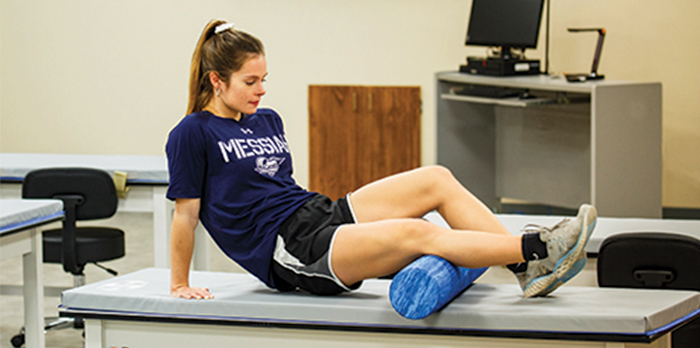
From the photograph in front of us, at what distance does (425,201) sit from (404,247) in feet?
0.74

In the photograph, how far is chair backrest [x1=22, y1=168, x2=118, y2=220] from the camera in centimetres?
339

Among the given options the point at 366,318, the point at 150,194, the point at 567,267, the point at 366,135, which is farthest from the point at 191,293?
the point at 366,135

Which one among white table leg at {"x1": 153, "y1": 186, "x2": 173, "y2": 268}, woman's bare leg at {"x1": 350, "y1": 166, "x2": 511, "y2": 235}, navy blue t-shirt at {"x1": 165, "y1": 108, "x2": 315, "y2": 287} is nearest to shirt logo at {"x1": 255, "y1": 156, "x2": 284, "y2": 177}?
navy blue t-shirt at {"x1": 165, "y1": 108, "x2": 315, "y2": 287}

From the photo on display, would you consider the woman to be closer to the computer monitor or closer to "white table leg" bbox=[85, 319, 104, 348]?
"white table leg" bbox=[85, 319, 104, 348]

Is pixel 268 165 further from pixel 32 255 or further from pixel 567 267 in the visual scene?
pixel 32 255

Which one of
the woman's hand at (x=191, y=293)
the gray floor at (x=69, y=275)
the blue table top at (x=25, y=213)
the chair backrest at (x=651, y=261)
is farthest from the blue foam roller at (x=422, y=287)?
the gray floor at (x=69, y=275)

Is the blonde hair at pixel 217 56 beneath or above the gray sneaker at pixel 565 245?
above

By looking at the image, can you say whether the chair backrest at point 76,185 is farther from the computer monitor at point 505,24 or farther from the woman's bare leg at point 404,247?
the computer monitor at point 505,24

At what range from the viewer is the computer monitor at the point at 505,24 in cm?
504

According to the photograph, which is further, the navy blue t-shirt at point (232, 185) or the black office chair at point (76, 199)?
the black office chair at point (76, 199)

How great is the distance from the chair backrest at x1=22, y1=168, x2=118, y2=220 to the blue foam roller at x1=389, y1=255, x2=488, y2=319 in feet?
6.06

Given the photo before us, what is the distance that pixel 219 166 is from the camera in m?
2.16

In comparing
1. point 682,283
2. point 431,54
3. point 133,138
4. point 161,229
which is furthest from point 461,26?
point 682,283

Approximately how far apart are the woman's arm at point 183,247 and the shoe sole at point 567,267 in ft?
2.74
